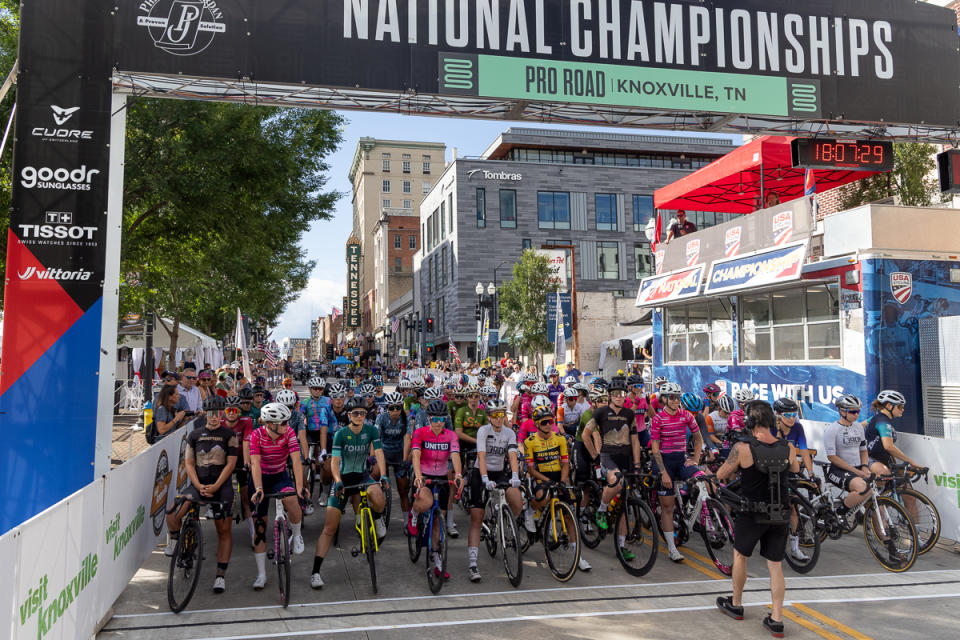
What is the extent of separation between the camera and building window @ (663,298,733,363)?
65.3 feet

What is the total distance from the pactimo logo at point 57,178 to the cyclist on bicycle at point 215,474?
271 centimetres

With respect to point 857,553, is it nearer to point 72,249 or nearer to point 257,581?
point 257,581

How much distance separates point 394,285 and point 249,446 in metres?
102

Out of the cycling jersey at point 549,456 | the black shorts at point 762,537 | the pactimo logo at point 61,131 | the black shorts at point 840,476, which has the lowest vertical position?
the black shorts at point 762,537

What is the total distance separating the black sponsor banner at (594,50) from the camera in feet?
27.8

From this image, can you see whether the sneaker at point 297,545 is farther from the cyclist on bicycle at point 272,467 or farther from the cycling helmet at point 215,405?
the cycling helmet at point 215,405

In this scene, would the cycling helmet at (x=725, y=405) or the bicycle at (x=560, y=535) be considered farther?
the cycling helmet at (x=725, y=405)

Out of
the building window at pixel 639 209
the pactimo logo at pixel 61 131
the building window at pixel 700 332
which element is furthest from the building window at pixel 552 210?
the pactimo logo at pixel 61 131

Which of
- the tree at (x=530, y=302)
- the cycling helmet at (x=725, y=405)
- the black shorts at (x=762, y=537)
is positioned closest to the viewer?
the black shorts at (x=762, y=537)

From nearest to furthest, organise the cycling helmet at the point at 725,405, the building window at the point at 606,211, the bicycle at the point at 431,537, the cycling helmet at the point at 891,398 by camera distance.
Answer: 1. the bicycle at the point at 431,537
2. the cycling helmet at the point at 891,398
3. the cycling helmet at the point at 725,405
4. the building window at the point at 606,211

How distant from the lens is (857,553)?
8695 mm

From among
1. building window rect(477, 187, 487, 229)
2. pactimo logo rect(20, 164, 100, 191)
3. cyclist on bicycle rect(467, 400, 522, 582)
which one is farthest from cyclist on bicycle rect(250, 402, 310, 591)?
building window rect(477, 187, 487, 229)

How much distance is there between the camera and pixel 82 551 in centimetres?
551

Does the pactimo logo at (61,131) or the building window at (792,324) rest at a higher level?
the pactimo logo at (61,131)
